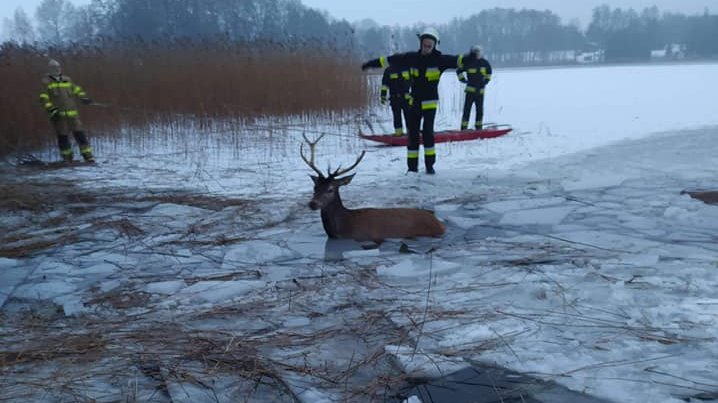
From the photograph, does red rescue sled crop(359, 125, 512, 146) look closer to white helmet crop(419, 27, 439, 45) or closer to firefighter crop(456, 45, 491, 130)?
firefighter crop(456, 45, 491, 130)

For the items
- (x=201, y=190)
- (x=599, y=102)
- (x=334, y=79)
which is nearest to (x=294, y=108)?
(x=334, y=79)

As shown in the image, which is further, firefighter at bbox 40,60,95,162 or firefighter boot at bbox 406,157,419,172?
firefighter at bbox 40,60,95,162

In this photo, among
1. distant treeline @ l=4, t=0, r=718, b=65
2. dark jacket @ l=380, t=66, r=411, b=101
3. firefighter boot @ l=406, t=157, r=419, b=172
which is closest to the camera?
firefighter boot @ l=406, t=157, r=419, b=172

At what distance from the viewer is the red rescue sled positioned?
34.7 feet

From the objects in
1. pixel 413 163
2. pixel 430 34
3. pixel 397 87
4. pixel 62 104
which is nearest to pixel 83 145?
pixel 62 104

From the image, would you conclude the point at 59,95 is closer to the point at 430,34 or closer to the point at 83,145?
the point at 83,145

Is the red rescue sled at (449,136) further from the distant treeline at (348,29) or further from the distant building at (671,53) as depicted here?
the distant building at (671,53)

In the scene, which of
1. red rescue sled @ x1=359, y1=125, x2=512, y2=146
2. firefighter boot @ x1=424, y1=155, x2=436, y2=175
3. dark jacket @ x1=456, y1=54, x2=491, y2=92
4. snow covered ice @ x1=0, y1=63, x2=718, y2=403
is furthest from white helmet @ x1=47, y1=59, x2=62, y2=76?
dark jacket @ x1=456, y1=54, x2=491, y2=92

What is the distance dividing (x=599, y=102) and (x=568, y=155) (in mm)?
9622

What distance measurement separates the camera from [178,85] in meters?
12.4

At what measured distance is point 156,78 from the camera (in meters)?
12.4

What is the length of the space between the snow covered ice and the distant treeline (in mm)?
7276

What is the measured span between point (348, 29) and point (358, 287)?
23068 mm

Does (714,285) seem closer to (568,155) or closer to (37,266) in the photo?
(37,266)
